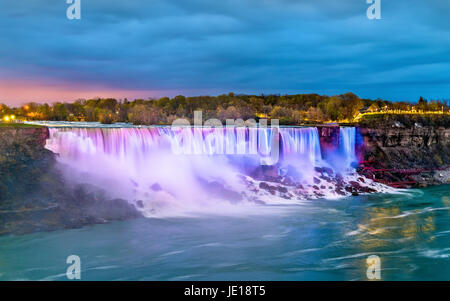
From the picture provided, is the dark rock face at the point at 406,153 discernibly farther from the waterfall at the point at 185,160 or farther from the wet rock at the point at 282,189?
the wet rock at the point at 282,189

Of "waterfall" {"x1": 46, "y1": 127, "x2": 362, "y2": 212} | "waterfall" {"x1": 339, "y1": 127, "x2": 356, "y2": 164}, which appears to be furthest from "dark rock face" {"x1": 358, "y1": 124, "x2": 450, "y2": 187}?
"waterfall" {"x1": 46, "y1": 127, "x2": 362, "y2": 212}

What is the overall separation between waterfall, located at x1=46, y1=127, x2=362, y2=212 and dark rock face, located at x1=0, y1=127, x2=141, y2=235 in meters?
1.43

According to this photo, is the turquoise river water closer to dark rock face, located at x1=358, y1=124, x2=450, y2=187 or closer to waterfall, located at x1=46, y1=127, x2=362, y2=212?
waterfall, located at x1=46, y1=127, x2=362, y2=212

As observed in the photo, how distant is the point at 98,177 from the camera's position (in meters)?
27.5

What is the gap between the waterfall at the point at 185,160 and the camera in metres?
28.0

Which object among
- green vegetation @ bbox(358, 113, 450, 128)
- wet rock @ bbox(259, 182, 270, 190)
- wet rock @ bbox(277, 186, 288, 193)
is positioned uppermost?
green vegetation @ bbox(358, 113, 450, 128)

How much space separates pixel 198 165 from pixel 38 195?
537 inches

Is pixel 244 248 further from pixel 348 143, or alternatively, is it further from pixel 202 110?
pixel 202 110

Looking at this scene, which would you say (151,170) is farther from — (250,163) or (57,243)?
(57,243)

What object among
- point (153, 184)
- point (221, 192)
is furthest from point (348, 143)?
point (153, 184)

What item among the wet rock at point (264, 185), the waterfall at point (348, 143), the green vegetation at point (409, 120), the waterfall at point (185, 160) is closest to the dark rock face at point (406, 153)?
the green vegetation at point (409, 120)

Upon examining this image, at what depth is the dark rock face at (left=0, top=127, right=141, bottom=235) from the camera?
21.2 m
